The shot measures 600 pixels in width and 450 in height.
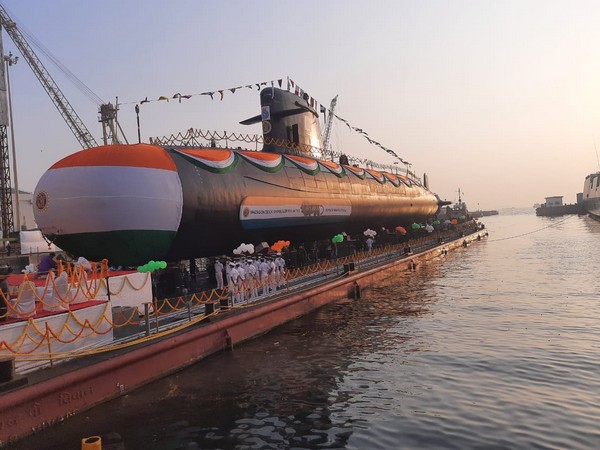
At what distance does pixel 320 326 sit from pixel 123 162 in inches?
355

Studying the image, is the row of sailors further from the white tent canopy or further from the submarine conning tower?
the white tent canopy

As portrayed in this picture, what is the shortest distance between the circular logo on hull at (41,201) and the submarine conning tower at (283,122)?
14.0 meters

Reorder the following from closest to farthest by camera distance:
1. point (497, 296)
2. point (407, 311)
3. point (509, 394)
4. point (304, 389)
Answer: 1. point (509, 394)
2. point (304, 389)
3. point (407, 311)
4. point (497, 296)

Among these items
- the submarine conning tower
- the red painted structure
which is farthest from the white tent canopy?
the red painted structure

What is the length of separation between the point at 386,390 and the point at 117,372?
238 inches

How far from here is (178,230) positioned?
1705 cm

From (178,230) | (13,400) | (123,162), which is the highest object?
(123,162)

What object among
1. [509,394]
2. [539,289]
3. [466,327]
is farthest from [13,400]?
[539,289]

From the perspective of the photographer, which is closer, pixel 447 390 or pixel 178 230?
pixel 447 390

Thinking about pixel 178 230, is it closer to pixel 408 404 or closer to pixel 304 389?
pixel 304 389

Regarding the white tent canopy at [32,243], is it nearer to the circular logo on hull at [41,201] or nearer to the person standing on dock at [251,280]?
the circular logo on hull at [41,201]

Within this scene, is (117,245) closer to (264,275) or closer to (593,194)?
(264,275)

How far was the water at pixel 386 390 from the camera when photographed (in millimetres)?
8664

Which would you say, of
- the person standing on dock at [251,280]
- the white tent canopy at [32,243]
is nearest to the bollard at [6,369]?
the person standing on dock at [251,280]
